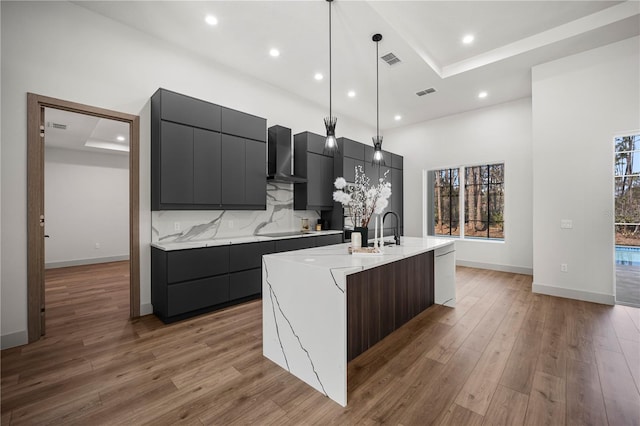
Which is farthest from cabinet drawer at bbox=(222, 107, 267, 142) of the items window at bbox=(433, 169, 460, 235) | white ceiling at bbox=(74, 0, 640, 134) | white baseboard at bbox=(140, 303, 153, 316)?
window at bbox=(433, 169, 460, 235)

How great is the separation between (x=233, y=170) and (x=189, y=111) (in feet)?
2.91

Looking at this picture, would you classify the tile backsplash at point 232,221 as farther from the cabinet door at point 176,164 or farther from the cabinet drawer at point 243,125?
the cabinet drawer at point 243,125

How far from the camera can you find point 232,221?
4164mm

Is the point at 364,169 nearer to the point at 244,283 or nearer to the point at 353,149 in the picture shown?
the point at 353,149

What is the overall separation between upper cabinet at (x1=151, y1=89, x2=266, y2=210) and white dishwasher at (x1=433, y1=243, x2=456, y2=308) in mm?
2627

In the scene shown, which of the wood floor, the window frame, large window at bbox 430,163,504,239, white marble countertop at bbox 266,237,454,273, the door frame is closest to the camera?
the wood floor

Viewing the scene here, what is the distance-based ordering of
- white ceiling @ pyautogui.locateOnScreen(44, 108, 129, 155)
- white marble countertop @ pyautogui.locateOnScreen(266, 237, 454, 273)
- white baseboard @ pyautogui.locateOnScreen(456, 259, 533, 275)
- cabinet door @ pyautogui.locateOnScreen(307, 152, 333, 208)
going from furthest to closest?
white baseboard @ pyautogui.locateOnScreen(456, 259, 533, 275), cabinet door @ pyautogui.locateOnScreen(307, 152, 333, 208), white ceiling @ pyautogui.locateOnScreen(44, 108, 129, 155), white marble countertop @ pyautogui.locateOnScreen(266, 237, 454, 273)

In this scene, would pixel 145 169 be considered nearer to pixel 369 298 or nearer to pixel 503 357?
pixel 369 298

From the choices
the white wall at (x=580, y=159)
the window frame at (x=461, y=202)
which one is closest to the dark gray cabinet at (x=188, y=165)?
the white wall at (x=580, y=159)

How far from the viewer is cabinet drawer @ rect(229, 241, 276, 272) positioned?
3.53 metres

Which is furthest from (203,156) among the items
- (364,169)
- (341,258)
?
(364,169)

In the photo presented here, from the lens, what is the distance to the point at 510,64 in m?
4.02

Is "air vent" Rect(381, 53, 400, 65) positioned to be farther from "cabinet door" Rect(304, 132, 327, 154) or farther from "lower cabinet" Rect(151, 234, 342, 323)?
"lower cabinet" Rect(151, 234, 342, 323)

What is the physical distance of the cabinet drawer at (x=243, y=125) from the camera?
3.72 m
